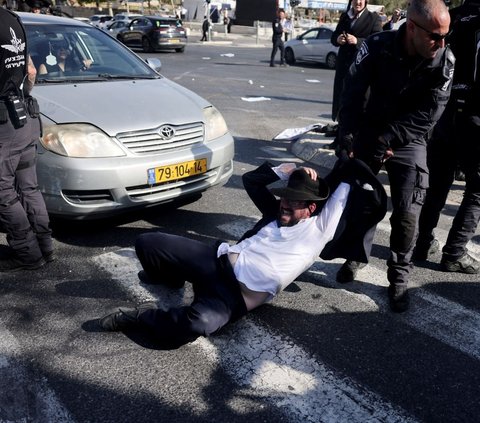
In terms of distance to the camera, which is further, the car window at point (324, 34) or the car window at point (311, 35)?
the car window at point (311, 35)

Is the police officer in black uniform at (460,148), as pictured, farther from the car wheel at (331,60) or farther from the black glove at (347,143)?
Answer: the car wheel at (331,60)

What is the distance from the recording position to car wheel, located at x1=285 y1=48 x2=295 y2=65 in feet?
73.1

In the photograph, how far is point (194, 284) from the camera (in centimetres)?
326

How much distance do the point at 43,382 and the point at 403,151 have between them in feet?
8.38

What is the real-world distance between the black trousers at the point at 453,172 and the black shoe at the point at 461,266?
0.04m

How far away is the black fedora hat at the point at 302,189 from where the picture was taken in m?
3.10

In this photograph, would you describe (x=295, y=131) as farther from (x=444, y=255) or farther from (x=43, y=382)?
(x=43, y=382)

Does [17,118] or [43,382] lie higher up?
[17,118]

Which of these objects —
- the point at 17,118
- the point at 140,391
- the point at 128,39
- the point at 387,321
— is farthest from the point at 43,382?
the point at 128,39

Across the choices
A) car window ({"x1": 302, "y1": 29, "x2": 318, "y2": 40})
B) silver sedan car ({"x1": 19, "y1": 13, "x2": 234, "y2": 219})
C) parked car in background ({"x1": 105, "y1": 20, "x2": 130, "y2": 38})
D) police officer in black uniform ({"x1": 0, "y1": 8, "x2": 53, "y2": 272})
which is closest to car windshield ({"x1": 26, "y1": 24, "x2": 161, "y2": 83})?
silver sedan car ({"x1": 19, "y1": 13, "x2": 234, "y2": 219})

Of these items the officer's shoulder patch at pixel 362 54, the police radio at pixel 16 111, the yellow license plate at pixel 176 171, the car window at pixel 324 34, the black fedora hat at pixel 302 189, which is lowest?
the yellow license plate at pixel 176 171

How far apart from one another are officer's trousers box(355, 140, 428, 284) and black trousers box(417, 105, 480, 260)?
48cm

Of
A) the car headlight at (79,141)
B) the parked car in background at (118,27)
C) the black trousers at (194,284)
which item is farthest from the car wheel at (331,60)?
the black trousers at (194,284)

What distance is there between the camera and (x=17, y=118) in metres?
3.62
